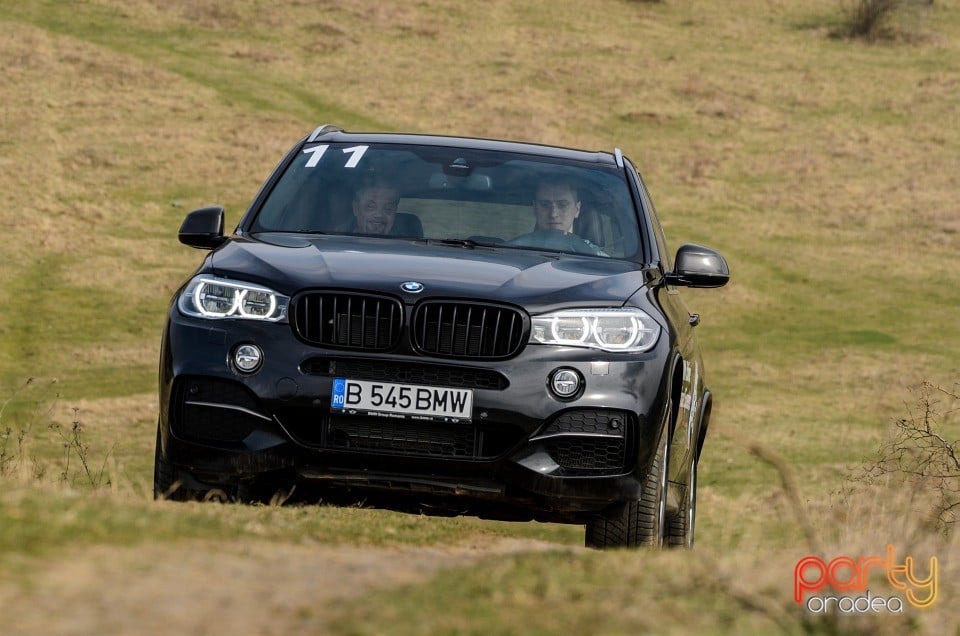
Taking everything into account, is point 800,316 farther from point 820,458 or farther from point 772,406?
point 820,458

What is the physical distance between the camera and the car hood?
21.2ft

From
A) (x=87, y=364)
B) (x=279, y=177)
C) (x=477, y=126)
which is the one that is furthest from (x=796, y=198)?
(x=279, y=177)

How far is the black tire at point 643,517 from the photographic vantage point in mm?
6590

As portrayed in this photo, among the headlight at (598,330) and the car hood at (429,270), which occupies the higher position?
the car hood at (429,270)

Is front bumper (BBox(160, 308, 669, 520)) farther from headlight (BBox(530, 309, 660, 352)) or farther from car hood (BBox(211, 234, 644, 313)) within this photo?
car hood (BBox(211, 234, 644, 313))

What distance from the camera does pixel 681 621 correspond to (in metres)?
3.96

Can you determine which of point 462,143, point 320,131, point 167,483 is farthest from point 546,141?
point 167,483

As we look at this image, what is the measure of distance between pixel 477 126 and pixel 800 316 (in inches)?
721

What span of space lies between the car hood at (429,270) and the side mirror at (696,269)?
1.36ft

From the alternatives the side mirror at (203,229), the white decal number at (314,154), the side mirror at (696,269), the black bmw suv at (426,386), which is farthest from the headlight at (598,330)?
the white decal number at (314,154)

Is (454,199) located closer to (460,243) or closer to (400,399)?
(460,243)

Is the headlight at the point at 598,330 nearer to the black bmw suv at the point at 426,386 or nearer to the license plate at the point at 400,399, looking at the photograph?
the black bmw suv at the point at 426,386

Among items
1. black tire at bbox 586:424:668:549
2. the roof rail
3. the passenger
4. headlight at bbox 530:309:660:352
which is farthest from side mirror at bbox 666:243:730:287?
the roof rail

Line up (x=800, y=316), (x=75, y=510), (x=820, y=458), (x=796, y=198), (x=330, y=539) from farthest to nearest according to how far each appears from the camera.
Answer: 1. (x=796, y=198)
2. (x=800, y=316)
3. (x=820, y=458)
4. (x=330, y=539)
5. (x=75, y=510)
